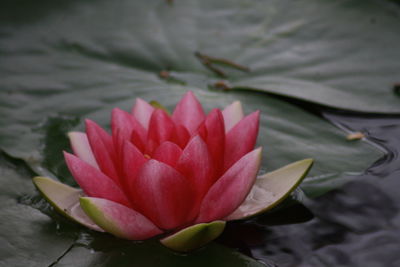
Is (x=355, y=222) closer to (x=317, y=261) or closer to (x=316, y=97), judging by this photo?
(x=317, y=261)

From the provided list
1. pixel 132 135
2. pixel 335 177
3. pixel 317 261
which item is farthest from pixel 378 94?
pixel 132 135

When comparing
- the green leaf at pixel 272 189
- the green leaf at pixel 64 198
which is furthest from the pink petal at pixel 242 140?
the green leaf at pixel 64 198

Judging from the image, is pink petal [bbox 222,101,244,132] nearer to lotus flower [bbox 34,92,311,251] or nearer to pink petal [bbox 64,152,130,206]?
lotus flower [bbox 34,92,311,251]

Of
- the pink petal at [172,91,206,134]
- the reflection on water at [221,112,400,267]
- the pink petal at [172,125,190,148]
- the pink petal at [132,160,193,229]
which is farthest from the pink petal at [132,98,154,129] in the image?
the reflection on water at [221,112,400,267]

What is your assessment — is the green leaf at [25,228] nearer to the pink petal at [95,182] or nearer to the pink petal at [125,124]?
the pink petal at [95,182]

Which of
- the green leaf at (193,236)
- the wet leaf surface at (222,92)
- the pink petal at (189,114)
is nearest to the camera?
the green leaf at (193,236)

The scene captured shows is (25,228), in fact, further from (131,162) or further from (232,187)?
(232,187)
